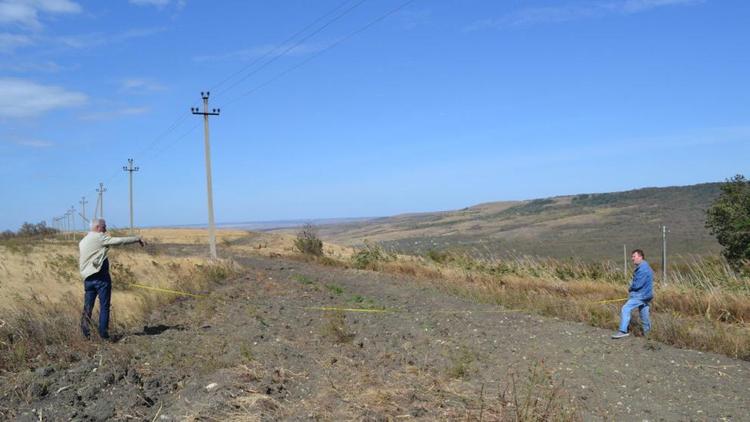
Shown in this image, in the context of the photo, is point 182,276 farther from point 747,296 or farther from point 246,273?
point 747,296

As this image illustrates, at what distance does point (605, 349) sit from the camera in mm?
9789

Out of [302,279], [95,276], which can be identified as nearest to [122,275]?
[302,279]

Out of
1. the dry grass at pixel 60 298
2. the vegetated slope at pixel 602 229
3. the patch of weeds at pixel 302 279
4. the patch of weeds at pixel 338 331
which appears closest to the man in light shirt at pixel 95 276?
the dry grass at pixel 60 298

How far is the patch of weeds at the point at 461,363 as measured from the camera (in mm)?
8023

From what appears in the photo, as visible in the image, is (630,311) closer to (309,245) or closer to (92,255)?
(92,255)

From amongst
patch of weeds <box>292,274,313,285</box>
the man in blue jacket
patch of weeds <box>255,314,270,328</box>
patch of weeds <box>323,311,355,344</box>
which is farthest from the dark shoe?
patch of weeds <box>292,274,313,285</box>

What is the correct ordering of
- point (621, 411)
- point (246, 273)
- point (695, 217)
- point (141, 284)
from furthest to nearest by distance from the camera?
point (695, 217) < point (246, 273) < point (141, 284) < point (621, 411)

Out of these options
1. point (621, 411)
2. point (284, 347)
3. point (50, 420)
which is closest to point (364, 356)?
point (284, 347)

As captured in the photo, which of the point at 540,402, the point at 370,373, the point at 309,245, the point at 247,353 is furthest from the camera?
the point at 309,245

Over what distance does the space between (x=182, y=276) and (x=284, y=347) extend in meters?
9.76

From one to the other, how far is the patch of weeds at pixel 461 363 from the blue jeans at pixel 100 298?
492 centimetres

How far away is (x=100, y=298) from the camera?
9.46m

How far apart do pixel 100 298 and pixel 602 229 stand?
51.9 m

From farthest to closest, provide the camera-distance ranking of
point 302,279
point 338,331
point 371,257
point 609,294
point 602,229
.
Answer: point 602,229 < point 371,257 < point 302,279 < point 609,294 < point 338,331
